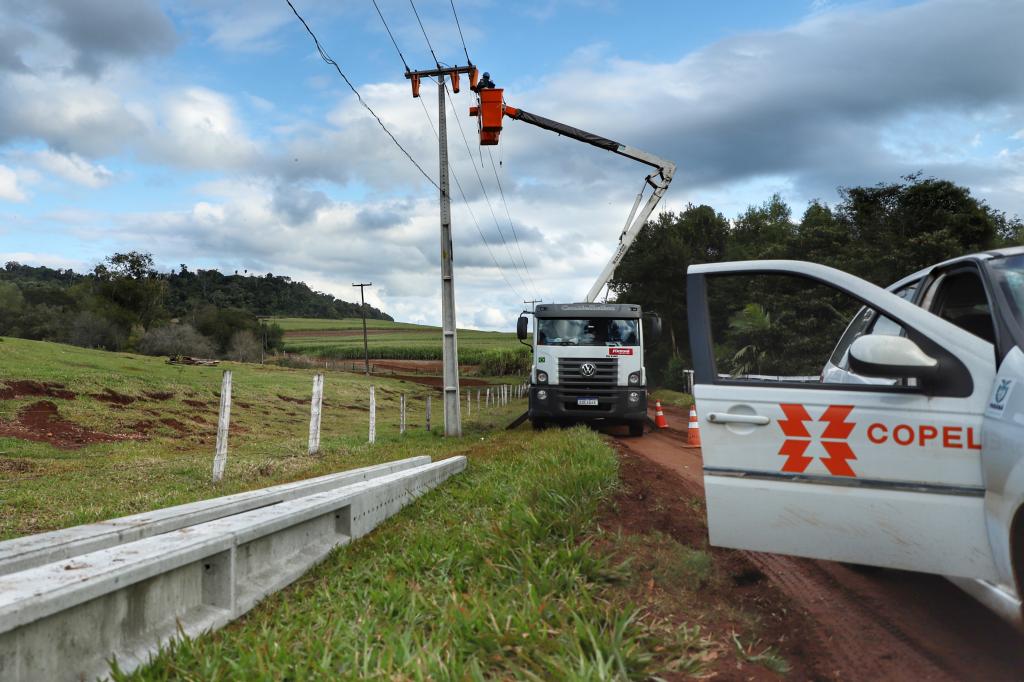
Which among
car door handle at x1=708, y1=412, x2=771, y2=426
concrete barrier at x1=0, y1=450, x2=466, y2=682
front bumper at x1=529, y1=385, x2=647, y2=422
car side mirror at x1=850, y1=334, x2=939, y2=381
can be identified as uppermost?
car side mirror at x1=850, y1=334, x2=939, y2=381

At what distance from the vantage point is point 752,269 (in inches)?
139

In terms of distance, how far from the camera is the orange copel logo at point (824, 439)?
3.21 meters

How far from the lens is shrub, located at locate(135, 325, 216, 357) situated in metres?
68.2

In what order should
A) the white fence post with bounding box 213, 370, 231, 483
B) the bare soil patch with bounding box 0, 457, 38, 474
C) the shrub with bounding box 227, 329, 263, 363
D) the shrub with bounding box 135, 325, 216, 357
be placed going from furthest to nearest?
the shrub with bounding box 227, 329, 263, 363
the shrub with bounding box 135, 325, 216, 357
the bare soil patch with bounding box 0, 457, 38, 474
the white fence post with bounding box 213, 370, 231, 483

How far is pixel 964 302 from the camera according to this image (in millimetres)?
3852

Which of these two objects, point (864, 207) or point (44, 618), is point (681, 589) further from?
point (864, 207)

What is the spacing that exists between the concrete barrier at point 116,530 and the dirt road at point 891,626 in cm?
352

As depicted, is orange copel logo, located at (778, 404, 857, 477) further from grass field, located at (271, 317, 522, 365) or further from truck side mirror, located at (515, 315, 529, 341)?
grass field, located at (271, 317, 522, 365)

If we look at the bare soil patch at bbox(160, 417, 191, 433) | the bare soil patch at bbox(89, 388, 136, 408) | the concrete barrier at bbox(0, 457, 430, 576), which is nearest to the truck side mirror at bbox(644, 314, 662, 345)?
the concrete barrier at bbox(0, 457, 430, 576)

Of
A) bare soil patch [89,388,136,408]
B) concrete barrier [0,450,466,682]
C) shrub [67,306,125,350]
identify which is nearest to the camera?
concrete barrier [0,450,466,682]

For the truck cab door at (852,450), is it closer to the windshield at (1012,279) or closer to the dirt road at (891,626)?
the windshield at (1012,279)

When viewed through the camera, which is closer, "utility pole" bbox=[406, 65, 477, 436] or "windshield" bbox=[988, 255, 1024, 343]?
"windshield" bbox=[988, 255, 1024, 343]

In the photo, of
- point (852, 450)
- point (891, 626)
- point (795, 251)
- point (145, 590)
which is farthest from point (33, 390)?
point (795, 251)

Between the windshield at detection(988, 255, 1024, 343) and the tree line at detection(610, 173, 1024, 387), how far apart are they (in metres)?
1.00
